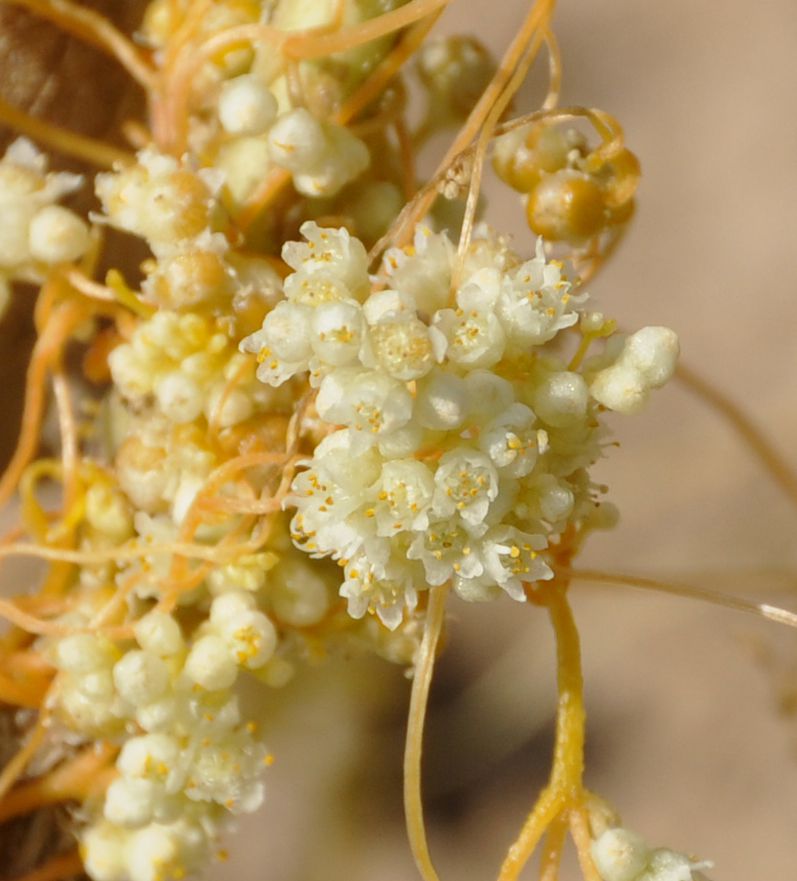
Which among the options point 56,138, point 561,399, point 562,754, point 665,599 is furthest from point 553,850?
point 665,599

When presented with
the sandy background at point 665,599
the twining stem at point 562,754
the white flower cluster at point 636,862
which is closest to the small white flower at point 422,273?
the twining stem at point 562,754

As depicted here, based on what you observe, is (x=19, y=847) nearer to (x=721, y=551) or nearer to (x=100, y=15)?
(x=100, y=15)

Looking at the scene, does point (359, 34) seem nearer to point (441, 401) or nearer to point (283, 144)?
point (283, 144)

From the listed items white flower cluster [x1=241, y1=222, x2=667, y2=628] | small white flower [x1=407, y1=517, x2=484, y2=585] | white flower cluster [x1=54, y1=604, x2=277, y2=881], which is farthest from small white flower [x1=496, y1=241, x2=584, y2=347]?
white flower cluster [x1=54, y1=604, x2=277, y2=881]

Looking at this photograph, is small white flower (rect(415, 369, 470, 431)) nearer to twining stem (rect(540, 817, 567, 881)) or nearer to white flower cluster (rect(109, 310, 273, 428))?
white flower cluster (rect(109, 310, 273, 428))

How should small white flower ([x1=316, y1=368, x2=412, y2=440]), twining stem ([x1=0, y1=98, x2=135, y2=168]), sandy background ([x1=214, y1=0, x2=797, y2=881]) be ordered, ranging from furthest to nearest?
sandy background ([x1=214, y1=0, x2=797, y2=881]) → twining stem ([x1=0, y1=98, x2=135, y2=168]) → small white flower ([x1=316, y1=368, x2=412, y2=440])

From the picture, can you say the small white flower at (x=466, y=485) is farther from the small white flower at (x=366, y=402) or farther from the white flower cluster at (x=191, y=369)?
the white flower cluster at (x=191, y=369)
